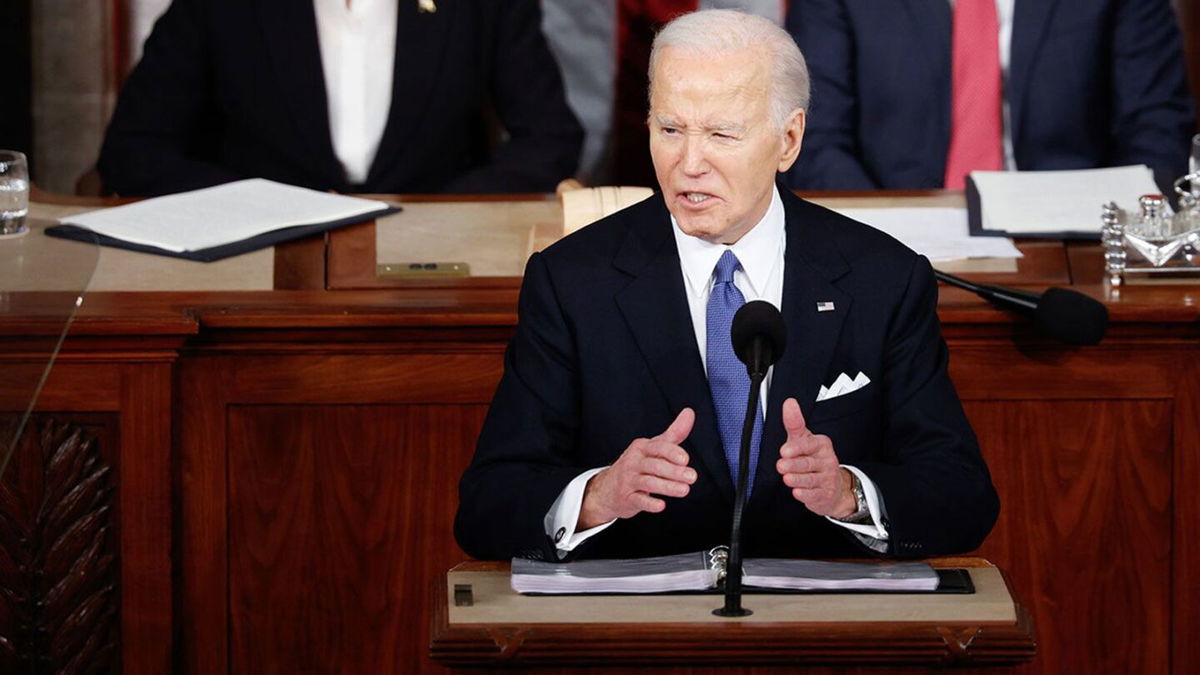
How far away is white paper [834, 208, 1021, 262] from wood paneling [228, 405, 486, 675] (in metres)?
0.79

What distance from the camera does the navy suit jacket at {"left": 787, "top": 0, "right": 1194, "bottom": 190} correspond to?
12.6ft

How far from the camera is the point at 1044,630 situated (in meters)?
2.56

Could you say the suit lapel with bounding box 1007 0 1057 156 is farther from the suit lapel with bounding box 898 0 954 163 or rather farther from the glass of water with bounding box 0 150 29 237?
the glass of water with bounding box 0 150 29 237

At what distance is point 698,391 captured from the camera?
2037 millimetres

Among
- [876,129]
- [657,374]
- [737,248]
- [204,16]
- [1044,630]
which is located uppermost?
[204,16]

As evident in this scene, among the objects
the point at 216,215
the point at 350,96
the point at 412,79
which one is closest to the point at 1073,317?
the point at 216,215

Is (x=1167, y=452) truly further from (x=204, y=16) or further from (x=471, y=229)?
(x=204, y=16)

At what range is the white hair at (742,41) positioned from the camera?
194cm

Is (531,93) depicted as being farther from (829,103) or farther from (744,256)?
(744,256)

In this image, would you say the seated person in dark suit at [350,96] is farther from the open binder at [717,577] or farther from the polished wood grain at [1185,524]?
the open binder at [717,577]

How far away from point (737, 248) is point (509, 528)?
43 cm

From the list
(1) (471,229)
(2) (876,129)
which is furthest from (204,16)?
(2) (876,129)

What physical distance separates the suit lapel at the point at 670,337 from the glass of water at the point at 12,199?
3.43 feet

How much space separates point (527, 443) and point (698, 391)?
201 millimetres
